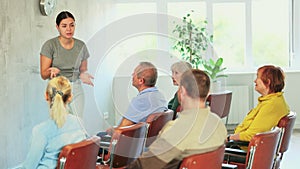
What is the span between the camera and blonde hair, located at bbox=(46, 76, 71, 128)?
9.05ft

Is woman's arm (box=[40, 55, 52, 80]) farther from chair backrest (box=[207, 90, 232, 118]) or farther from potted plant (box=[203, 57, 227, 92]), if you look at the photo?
potted plant (box=[203, 57, 227, 92])

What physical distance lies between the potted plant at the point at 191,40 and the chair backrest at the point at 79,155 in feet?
15.3

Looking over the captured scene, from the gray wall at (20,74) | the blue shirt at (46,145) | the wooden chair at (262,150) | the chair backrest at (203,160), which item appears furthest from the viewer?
the gray wall at (20,74)

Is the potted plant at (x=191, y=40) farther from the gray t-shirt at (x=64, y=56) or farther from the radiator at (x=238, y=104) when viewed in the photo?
the gray t-shirt at (x=64, y=56)

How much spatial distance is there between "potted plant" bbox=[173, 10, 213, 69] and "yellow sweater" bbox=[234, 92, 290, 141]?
3.63 m

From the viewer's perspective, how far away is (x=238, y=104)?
288 inches

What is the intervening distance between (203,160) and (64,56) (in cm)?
219

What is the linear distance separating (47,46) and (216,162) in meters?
2.24

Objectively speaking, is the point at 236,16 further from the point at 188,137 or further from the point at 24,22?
the point at 188,137

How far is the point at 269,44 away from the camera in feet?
25.1

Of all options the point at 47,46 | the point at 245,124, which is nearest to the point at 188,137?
the point at 245,124

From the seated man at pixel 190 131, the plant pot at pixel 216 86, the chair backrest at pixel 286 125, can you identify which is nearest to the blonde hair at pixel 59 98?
the seated man at pixel 190 131

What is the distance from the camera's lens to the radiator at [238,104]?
7.27 metres

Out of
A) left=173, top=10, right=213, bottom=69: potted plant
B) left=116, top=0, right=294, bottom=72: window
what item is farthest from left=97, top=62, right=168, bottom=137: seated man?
left=116, top=0, right=294, bottom=72: window
